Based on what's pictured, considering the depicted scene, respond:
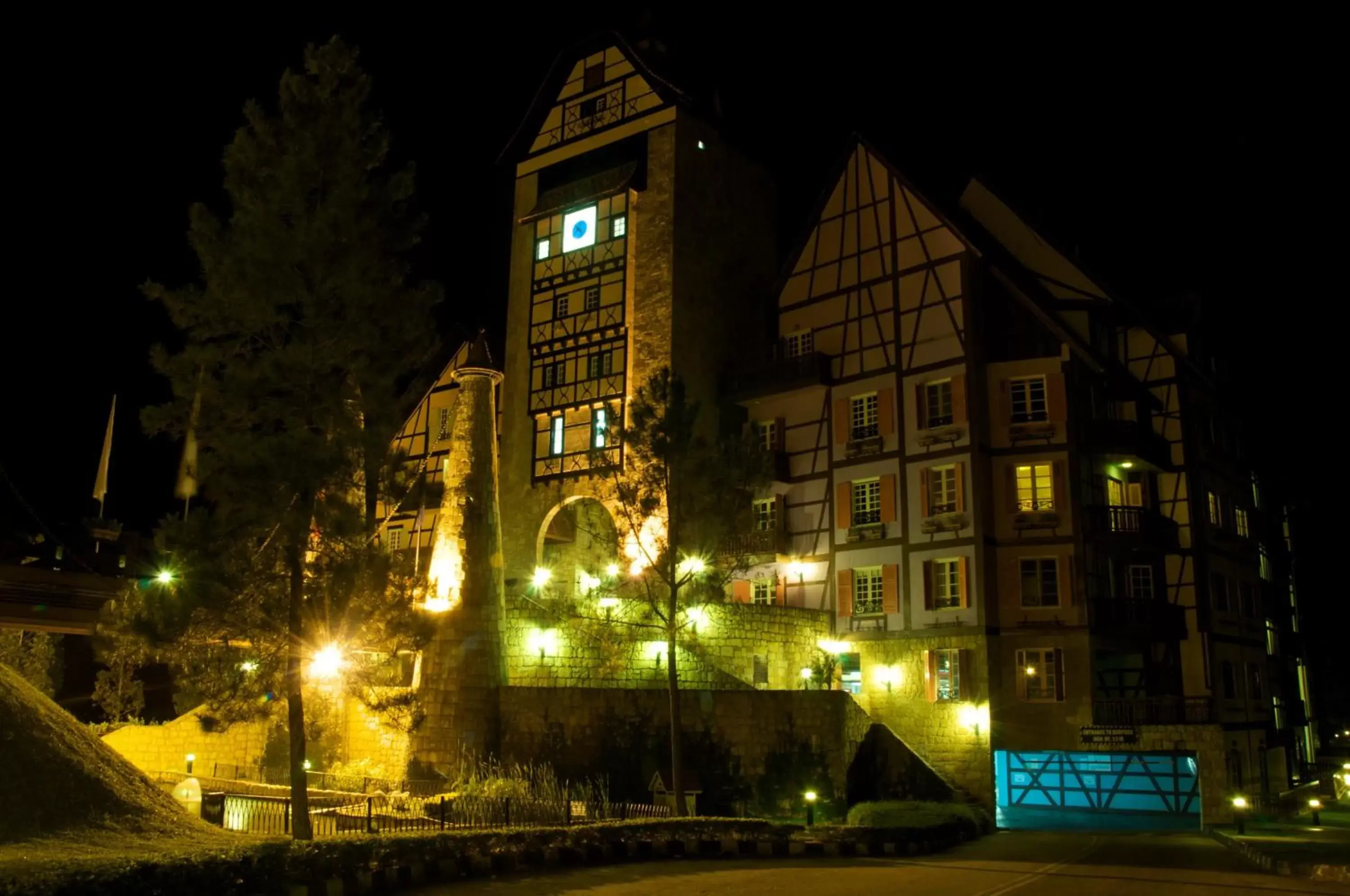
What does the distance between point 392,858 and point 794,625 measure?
22052 mm

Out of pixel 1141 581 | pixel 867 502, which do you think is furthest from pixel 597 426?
pixel 1141 581

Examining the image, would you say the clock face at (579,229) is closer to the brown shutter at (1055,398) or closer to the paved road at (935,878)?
the brown shutter at (1055,398)

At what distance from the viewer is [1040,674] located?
103 feet

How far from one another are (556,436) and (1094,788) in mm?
21094

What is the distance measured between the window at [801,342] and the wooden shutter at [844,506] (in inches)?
193

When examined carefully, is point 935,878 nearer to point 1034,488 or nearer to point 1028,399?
point 1034,488

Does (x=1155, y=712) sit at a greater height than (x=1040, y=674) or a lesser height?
lesser

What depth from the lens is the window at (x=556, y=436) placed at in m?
40.6

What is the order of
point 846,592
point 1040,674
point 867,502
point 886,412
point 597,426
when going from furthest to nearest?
point 597,426
point 867,502
point 846,592
point 886,412
point 1040,674

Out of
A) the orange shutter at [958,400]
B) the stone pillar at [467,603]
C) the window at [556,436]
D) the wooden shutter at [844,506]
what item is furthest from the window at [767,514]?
the stone pillar at [467,603]

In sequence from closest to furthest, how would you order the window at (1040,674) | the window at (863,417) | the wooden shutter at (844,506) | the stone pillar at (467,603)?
the stone pillar at (467,603), the window at (1040,674), the wooden shutter at (844,506), the window at (863,417)

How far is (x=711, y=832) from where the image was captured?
1895 centimetres

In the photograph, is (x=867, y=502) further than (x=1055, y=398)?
Yes

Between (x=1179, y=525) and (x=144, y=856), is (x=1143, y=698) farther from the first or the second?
(x=144, y=856)
